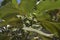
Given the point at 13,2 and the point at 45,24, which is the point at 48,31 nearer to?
the point at 45,24

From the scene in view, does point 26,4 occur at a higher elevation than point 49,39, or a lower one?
higher

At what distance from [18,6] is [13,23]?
0.07m

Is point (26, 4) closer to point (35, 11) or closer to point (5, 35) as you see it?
point (35, 11)

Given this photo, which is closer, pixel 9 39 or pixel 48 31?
pixel 48 31

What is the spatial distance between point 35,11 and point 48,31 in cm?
8

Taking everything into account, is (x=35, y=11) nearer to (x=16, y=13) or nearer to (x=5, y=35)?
(x=16, y=13)

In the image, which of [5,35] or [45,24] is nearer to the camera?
[45,24]

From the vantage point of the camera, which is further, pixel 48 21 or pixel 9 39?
pixel 9 39

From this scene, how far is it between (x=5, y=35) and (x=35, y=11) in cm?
17

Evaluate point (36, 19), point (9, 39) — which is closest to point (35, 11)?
point (36, 19)

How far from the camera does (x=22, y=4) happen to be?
568mm

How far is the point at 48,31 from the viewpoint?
1.82 ft

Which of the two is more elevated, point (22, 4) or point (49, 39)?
point (22, 4)

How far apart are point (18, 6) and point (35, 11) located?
56 mm
